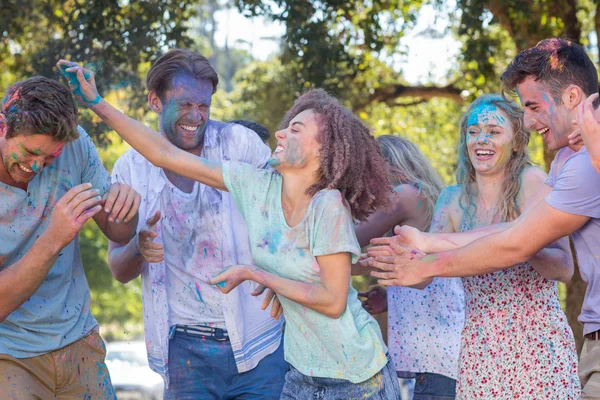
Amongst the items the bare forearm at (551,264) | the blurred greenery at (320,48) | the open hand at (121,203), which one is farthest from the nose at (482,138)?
the blurred greenery at (320,48)

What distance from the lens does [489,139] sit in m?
3.95

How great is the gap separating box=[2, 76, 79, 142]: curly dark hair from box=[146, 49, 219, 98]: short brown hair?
88 centimetres

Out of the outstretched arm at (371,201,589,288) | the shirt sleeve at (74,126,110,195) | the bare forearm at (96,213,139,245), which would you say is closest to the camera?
the outstretched arm at (371,201,589,288)

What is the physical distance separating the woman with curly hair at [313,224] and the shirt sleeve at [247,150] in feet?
1.67

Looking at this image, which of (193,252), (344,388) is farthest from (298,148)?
(344,388)

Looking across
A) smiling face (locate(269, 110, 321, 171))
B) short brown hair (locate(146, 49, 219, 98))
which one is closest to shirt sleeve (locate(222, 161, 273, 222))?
smiling face (locate(269, 110, 321, 171))

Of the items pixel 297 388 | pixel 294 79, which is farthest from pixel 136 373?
pixel 297 388

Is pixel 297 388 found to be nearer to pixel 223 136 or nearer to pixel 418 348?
pixel 418 348

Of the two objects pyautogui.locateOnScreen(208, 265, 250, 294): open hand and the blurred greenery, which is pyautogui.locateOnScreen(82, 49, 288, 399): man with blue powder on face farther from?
the blurred greenery

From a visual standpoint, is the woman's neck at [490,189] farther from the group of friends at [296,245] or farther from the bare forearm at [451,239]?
the bare forearm at [451,239]

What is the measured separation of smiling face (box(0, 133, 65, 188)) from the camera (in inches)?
137

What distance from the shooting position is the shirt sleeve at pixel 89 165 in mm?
3832

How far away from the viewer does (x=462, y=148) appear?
415cm

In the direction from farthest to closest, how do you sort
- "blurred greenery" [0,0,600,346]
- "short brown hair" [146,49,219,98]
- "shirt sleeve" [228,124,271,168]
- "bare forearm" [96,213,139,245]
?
"blurred greenery" [0,0,600,346]
"short brown hair" [146,49,219,98]
"shirt sleeve" [228,124,271,168]
"bare forearm" [96,213,139,245]
